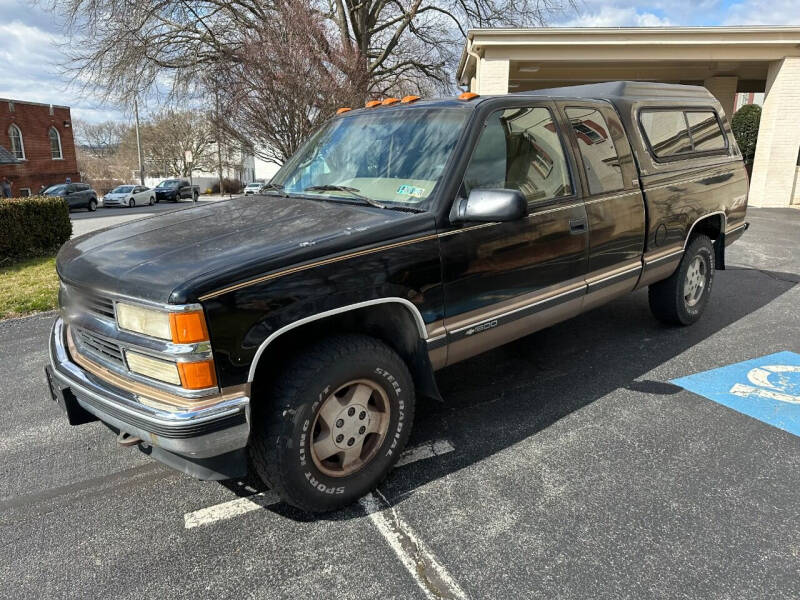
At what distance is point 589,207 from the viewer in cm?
375

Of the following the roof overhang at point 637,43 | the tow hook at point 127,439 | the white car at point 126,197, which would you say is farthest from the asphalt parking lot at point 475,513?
the white car at point 126,197

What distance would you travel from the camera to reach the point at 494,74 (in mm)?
14898

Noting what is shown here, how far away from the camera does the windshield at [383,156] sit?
3.13 m

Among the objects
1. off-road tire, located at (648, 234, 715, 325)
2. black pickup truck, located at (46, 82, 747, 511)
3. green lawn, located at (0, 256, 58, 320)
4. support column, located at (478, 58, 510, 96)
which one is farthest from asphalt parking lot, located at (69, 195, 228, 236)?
support column, located at (478, 58, 510, 96)

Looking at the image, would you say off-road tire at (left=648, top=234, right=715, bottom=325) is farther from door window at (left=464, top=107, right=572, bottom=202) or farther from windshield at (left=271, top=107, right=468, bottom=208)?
windshield at (left=271, top=107, right=468, bottom=208)

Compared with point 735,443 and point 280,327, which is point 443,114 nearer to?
point 280,327

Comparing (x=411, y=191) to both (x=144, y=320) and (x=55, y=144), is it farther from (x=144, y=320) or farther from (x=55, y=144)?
(x=55, y=144)

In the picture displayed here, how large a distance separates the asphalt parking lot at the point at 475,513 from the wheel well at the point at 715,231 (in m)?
1.70

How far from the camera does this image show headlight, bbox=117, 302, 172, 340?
2.21m

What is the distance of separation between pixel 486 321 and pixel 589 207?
3.93 ft

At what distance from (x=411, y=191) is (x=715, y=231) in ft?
12.4

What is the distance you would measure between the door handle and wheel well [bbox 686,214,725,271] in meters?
1.91

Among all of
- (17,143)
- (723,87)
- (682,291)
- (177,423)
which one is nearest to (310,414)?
(177,423)

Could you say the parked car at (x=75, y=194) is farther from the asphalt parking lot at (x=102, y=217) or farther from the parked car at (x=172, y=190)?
the parked car at (x=172, y=190)
